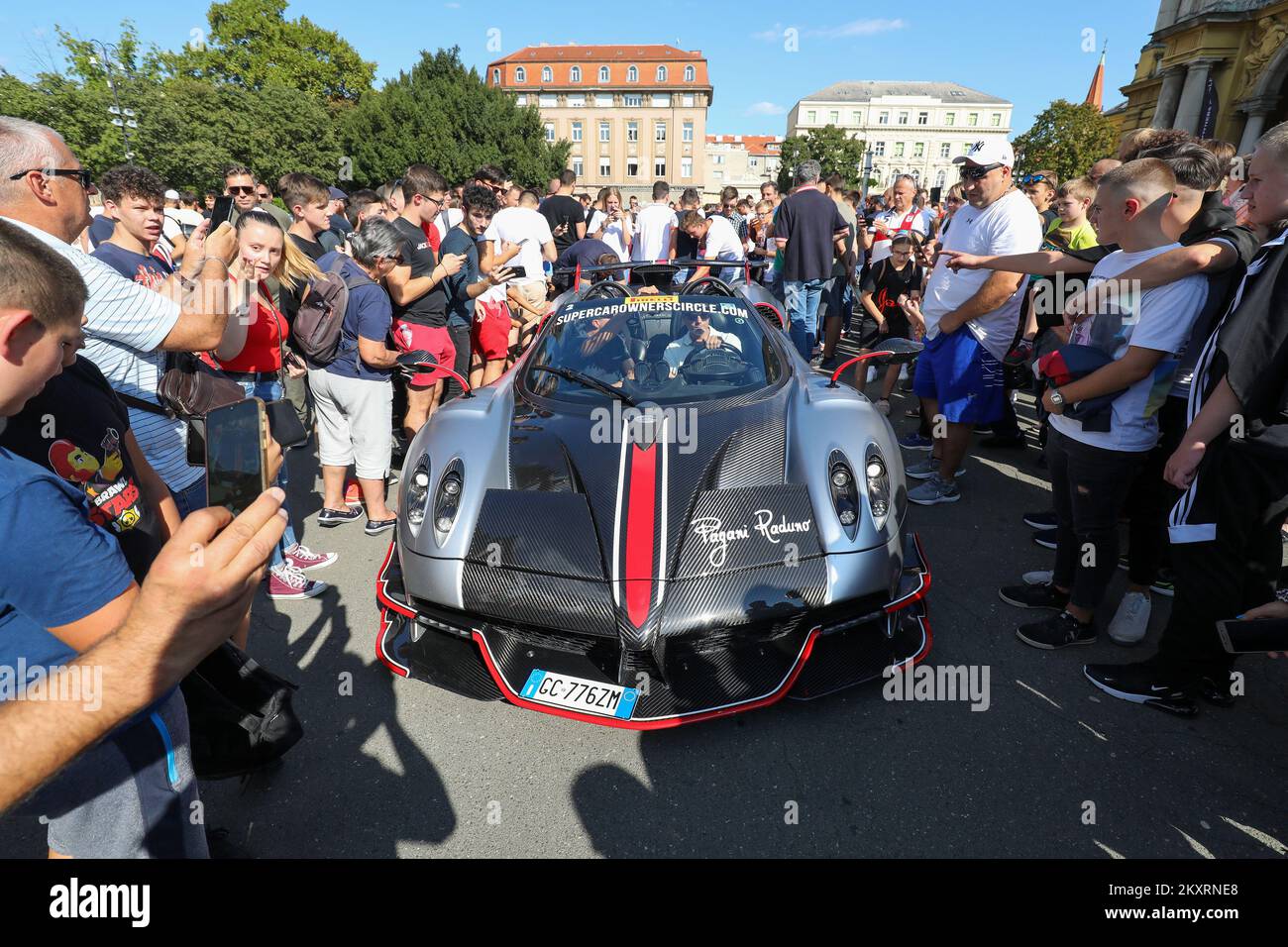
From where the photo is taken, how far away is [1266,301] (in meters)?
2.11

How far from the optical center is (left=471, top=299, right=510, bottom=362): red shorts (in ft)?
18.9

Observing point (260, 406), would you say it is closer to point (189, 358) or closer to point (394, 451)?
point (189, 358)

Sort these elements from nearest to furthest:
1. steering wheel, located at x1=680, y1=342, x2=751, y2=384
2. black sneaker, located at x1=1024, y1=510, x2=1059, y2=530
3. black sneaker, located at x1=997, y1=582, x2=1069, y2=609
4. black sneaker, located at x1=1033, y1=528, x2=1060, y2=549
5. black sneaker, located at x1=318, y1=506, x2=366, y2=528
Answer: black sneaker, located at x1=997, y1=582, x2=1069, y2=609 → steering wheel, located at x1=680, y1=342, x2=751, y2=384 → black sneaker, located at x1=1033, y1=528, x2=1060, y2=549 → black sneaker, located at x1=1024, y1=510, x2=1059, y2=530 → black sneaker, located at x1=318, y1=506, x2=366, y2=528

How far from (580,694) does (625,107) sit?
80586mm

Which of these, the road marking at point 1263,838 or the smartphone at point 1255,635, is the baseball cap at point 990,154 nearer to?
the smartphone at point 1255,635

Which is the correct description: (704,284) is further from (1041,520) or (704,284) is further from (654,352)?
(1041,520)

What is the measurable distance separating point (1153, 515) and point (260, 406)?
11.9 ft

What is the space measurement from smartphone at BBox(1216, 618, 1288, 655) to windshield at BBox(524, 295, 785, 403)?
1.96 m

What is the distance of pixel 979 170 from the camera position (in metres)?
3.89

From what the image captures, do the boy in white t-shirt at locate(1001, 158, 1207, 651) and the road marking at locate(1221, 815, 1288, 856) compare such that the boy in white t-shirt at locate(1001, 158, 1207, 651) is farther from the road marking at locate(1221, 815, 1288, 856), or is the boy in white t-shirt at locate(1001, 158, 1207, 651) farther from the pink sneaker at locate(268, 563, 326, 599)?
the pink sneaker at locate(268, 563, 326, 599)

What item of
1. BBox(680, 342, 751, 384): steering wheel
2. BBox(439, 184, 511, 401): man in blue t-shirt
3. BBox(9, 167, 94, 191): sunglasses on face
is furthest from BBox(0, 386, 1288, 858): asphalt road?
BBox(439, 184, 511, 401): man in blue t-shirt

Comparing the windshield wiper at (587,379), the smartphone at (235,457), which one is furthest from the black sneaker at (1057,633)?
the smartphone at (235,457)

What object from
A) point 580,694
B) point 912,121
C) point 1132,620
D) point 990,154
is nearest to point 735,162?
point 912,121

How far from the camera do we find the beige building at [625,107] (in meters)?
71.1
